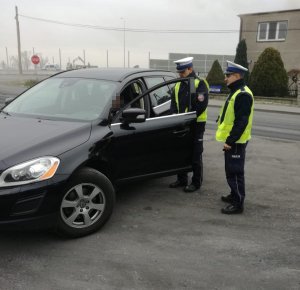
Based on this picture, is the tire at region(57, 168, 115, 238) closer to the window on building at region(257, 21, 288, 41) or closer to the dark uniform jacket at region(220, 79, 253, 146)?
the dark uniform jacket at region(220, 79, 253, 146)

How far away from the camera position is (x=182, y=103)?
492cm

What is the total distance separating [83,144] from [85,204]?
572 millimetres

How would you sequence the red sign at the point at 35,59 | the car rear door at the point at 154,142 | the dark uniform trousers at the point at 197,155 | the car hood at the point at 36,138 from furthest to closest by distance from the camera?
the red sign at the point at 35,59
the dark uniform trousers at the point at 197,155
the car rear door at the point at 154,142
the car hood at the point at 36,138

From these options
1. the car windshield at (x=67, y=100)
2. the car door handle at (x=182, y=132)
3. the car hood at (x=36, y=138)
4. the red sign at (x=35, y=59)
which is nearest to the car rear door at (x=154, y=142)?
the car door handle at (x=182, y=132)

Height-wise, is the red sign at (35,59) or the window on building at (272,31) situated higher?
the window on building at (272,31)

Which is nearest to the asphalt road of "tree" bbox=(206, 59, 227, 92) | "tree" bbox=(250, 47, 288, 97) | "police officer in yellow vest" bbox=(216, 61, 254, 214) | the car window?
"police officer in yellow vest" bbox=(216, 61, 254, 214)

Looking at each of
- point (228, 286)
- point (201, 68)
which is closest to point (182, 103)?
point (228, 286)

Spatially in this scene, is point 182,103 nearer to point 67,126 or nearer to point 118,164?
point 118,164

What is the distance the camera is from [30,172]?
3.17 metres

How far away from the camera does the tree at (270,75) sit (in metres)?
23.0

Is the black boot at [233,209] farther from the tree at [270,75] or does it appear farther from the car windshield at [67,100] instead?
the tree at [270,75]

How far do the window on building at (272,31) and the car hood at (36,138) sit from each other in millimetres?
29941

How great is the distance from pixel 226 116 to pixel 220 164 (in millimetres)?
2500

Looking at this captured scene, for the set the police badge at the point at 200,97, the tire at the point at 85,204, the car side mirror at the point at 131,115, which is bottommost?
the tire at the point at 85,204
